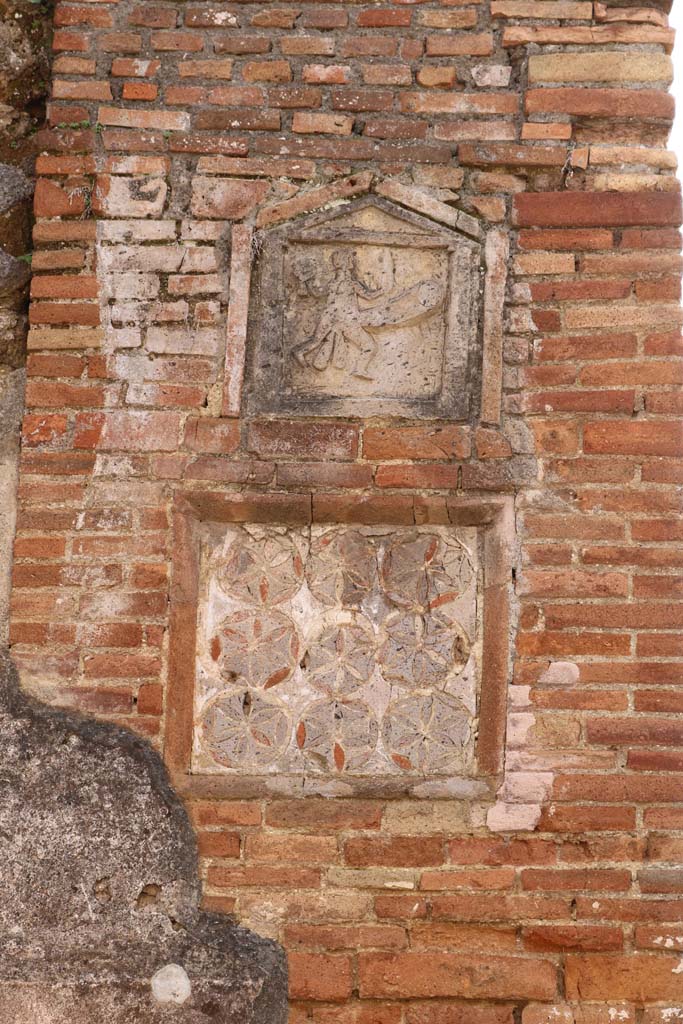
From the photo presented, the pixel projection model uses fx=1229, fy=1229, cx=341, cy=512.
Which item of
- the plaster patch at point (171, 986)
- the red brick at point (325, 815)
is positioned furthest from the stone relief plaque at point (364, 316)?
the plaster patch at point (171, 986)

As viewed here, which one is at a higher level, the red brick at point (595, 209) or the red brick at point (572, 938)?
the red brick at point (595, 209)

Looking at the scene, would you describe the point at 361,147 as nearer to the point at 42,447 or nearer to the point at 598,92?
the point at 598,92

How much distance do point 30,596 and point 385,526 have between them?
1008 mm

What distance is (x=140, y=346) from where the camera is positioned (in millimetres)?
3514

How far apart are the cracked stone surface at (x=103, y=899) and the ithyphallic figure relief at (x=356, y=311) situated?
1200 millimetres

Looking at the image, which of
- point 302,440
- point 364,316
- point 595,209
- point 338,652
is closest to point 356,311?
point 364,316

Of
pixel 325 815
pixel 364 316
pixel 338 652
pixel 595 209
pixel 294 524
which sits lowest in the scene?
pixel 325 815

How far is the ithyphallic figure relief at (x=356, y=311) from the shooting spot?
3525 millimetres

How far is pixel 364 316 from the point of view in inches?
140

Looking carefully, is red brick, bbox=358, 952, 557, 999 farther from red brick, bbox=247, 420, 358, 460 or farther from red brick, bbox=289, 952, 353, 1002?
red brick, bbox=247, 420, 358, 460

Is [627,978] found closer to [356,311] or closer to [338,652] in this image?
[338,652]

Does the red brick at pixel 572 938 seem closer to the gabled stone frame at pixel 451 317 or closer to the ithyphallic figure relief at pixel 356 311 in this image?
the gabled stone frame at pixel 451 317

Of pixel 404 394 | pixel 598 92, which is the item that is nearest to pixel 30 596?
pixel 404 394

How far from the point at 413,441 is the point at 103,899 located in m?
1.49
